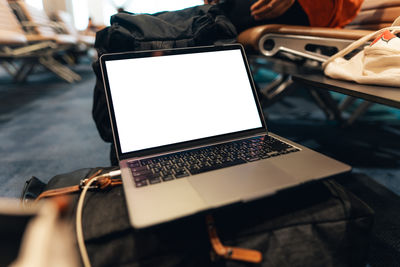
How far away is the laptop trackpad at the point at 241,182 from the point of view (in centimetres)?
38

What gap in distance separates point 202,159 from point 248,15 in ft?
2.49

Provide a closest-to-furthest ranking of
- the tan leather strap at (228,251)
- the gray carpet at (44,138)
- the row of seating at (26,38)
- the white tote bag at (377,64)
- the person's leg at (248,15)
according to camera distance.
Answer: the tan leather strap at (228,251)
the white tote bag at (377,64)
the person's leg at (248,15)
the gray carpet at (44,138)
the row of seating at (26,38)

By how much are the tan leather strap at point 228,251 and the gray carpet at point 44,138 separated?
0.82m

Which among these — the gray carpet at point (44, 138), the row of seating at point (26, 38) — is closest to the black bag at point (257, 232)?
the gray carpet at point (44, 138)

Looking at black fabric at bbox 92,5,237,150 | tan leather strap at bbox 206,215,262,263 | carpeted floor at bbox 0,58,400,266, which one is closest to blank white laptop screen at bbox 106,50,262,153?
black fabric at bbox 92,5,237,150

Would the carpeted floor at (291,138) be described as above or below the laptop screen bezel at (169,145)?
below

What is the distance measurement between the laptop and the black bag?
0.12 ft

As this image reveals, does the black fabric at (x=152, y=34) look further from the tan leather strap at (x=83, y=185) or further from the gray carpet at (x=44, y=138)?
the gray carpet at (x=44, y=138)

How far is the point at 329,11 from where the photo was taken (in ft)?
2.98

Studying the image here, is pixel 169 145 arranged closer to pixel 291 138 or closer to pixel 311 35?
pixel 311 35

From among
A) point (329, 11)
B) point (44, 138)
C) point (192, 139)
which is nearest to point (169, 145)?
point (192, 139)

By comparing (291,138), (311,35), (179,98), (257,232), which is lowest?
(291,138)

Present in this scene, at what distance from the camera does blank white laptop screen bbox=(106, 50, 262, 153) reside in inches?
22.4

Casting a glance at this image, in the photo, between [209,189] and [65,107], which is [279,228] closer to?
[209,189]
